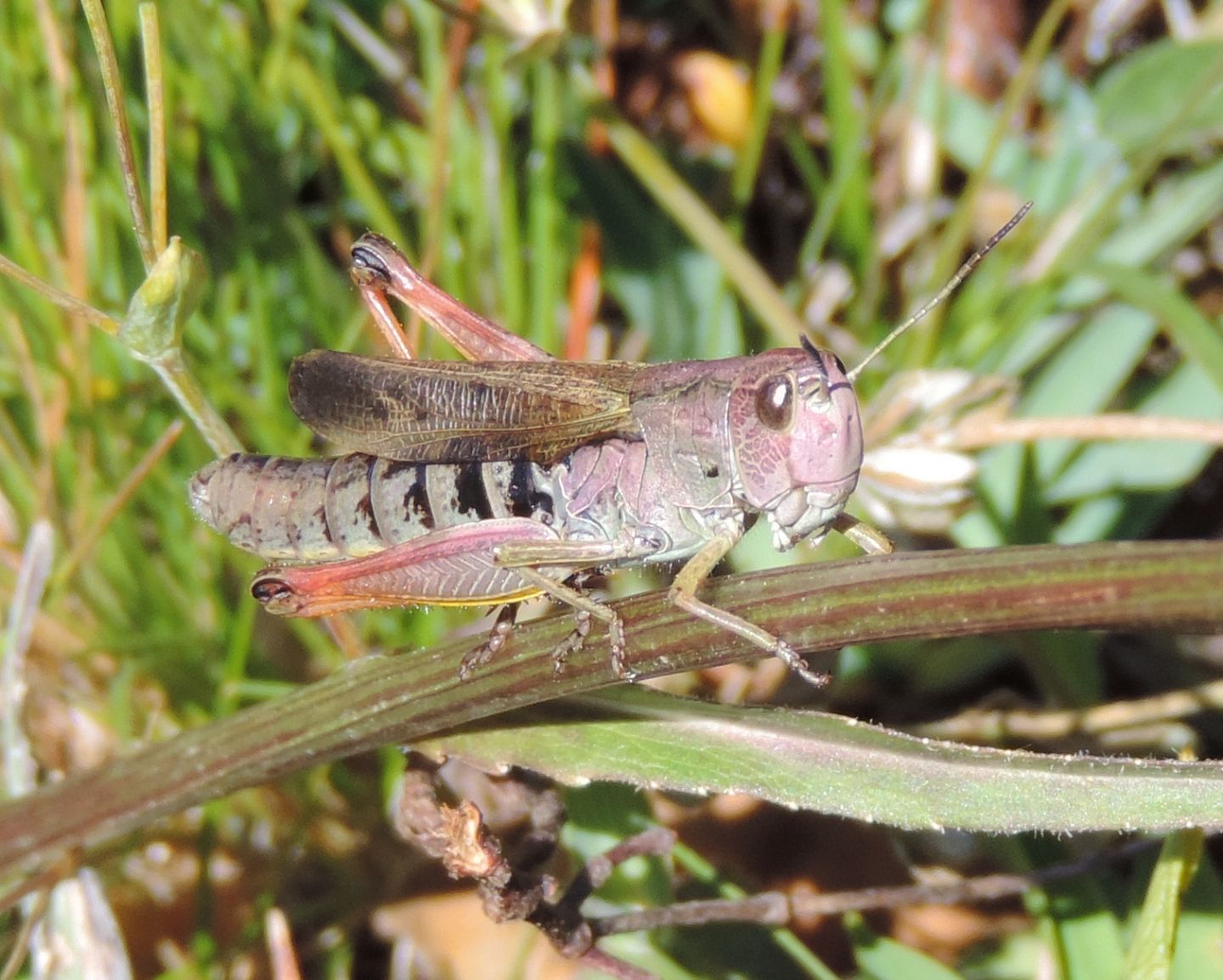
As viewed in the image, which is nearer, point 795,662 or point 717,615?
point 717,615

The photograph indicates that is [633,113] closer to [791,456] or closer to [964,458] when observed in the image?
[964,458]

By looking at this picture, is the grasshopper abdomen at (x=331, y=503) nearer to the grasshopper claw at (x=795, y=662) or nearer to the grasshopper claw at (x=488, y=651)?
the grasshopper claw at (x=488, y=651)

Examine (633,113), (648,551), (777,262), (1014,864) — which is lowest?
(1014,864)

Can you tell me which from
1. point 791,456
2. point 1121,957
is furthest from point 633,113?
point 1121,957

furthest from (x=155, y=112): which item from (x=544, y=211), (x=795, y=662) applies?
(x=544, y=211)

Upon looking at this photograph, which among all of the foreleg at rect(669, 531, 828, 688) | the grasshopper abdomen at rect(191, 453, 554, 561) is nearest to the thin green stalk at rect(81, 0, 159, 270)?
the grasshopper abdomen at rect(191, 453, 554, 561)

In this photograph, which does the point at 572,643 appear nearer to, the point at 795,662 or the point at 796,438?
the point at 795,662

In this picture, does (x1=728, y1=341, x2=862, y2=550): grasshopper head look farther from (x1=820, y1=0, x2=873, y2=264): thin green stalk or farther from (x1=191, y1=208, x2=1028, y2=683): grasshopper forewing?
(x1=820, y1=0, x2=873, y2=264): thin green stalk
